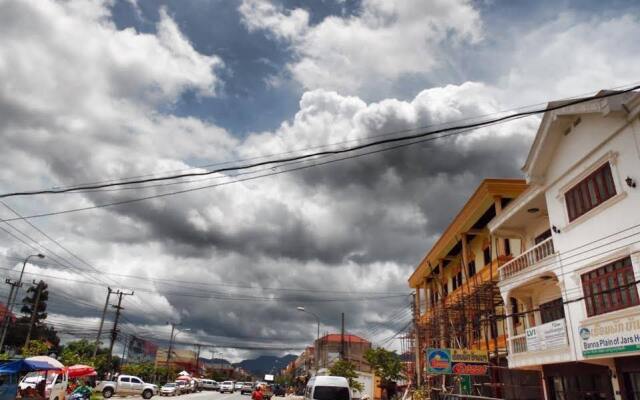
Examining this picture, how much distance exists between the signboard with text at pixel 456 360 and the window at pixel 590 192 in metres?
7.52

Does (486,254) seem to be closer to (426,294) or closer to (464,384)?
(464,384)

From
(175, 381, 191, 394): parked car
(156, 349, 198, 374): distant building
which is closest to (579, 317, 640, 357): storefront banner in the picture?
(175, 381, 191, 394): parked car

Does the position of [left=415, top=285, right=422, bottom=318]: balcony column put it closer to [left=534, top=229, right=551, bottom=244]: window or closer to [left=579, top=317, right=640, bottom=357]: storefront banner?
[left=534, top=229, right=551, bottom=244]: window

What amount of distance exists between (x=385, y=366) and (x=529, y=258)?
105 feet

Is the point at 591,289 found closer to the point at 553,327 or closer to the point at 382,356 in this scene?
the point at 553,327

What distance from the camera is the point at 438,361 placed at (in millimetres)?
19672

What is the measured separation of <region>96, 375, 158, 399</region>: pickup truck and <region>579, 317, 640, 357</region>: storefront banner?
3480 centimetres

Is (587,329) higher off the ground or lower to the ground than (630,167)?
lower

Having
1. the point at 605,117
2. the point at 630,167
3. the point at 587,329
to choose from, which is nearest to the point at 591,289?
the point at 587,329

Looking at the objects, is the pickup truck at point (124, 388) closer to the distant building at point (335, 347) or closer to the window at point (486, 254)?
the window at point (486, 254)

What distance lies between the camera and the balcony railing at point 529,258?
61.0 ft

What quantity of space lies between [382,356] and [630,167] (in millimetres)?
38790

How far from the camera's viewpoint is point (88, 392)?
24.6m

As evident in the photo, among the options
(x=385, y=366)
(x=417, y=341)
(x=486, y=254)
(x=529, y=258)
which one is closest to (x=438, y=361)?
(x=529, y=258)
